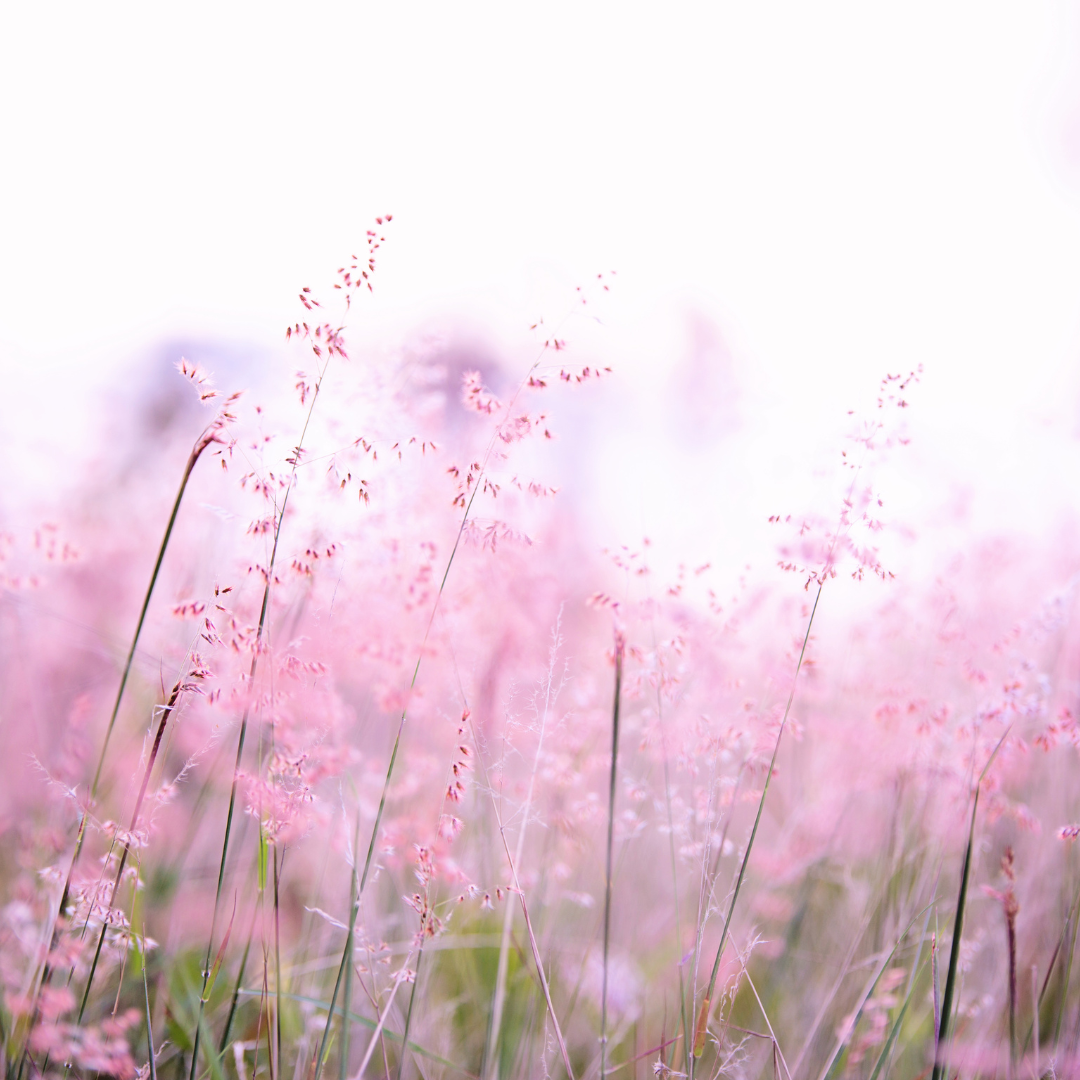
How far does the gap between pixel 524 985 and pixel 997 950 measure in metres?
1.41

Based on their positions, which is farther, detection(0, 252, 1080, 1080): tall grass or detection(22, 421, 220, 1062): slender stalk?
detection(0, 252, 1080, 1080): tall grass

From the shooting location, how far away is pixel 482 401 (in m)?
1.38

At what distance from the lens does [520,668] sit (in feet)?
6.69

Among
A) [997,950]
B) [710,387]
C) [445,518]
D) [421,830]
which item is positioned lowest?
[997,950]

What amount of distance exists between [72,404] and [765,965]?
5.68m

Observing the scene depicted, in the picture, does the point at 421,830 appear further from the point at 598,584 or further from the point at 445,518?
the point at 598,584

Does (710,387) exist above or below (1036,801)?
above

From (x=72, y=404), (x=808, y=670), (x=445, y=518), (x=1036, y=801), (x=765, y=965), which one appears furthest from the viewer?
(x=72, y=404)

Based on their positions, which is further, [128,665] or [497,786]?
[497,786]

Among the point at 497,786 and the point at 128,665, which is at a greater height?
the point at 128,665

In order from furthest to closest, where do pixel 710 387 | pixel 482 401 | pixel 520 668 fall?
1. pixel 710 387
2. pixel 520 668
3. pixel 482 401

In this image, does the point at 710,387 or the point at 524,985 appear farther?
the point at 710,387

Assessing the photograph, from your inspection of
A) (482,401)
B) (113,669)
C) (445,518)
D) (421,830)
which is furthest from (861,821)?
(113,669)

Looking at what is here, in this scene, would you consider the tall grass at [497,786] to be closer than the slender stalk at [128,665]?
No
